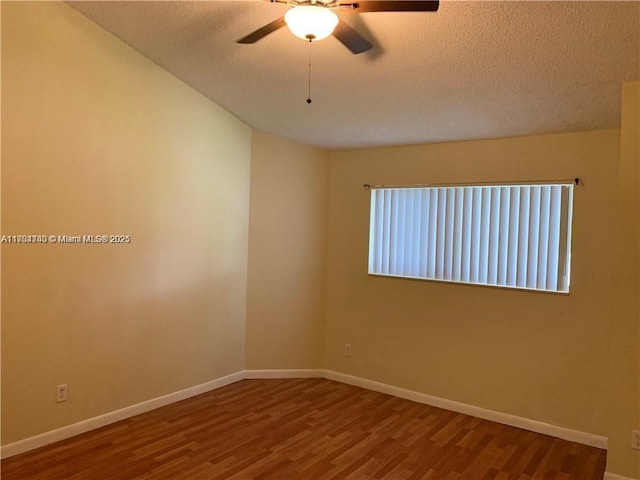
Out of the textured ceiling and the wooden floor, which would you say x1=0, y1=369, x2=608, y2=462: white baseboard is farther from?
the textured ceiling

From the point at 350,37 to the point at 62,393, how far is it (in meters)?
2.89

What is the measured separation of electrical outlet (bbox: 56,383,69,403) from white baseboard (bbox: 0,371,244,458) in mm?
197

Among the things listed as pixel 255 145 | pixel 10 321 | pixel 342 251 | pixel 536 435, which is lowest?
pixel 536 435

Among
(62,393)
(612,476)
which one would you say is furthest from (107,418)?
(612,476)

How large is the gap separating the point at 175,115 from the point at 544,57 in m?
2.73

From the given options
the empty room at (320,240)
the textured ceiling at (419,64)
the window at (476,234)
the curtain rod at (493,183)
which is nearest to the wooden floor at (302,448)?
the empty room at (320,240)

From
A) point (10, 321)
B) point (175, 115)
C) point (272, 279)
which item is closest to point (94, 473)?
point (10, 321)

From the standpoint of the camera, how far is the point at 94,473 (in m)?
2.66

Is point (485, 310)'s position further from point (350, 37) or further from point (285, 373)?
point (350, 37)

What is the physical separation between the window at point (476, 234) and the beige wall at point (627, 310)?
696 mm

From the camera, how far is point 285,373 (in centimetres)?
461

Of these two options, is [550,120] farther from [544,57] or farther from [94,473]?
[94,473]

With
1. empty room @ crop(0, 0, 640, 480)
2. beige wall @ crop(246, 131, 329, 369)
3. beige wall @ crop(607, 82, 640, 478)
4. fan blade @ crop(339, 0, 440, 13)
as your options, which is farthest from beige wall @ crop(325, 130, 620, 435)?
fan blade @ crop(339, 0, 440, 13)

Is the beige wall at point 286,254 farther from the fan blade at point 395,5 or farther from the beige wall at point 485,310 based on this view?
→ the fan blade at point 395,5
